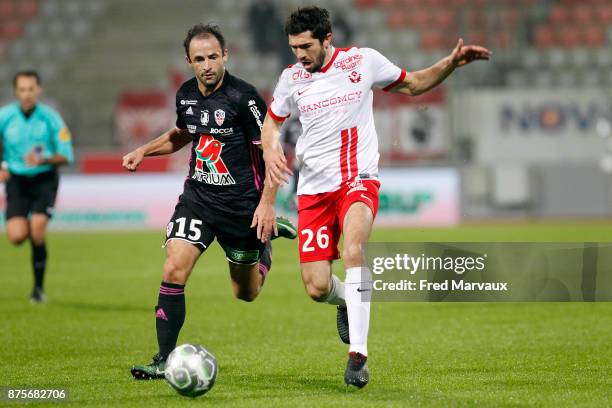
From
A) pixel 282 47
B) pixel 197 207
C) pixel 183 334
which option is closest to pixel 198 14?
pixel 282 47

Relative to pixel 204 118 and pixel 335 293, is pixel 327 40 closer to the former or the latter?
pixel 204 118

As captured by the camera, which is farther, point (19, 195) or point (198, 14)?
point (198, 14)

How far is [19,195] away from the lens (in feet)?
38.8

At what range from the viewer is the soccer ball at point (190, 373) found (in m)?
6.02

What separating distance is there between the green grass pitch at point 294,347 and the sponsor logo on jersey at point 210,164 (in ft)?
4.29

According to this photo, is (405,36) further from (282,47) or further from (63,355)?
(63,355)

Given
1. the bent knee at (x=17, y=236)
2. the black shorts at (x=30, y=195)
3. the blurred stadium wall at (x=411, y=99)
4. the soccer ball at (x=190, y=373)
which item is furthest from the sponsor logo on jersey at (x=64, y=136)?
the blurred stadium wall at (x=411, y=99)

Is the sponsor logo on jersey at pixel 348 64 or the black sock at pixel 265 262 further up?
the sponsor logo on jersey at pixel 348 64

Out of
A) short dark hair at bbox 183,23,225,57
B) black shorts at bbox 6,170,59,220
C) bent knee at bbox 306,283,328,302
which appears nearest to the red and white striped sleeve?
short dark hair at bbox 183,23,225,57

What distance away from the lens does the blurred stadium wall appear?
22.7 metres

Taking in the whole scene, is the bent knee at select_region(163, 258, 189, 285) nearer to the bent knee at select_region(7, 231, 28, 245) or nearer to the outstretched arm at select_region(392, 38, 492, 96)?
the outstretched arm at select_region(392, 38, 492, 96)

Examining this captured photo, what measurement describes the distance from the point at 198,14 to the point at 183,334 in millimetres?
21450

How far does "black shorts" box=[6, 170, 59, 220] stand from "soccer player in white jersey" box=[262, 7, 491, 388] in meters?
5.58

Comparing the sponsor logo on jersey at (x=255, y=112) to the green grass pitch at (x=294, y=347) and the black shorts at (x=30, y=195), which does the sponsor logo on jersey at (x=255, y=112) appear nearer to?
the green grass pitch at (x=294, y=347)
